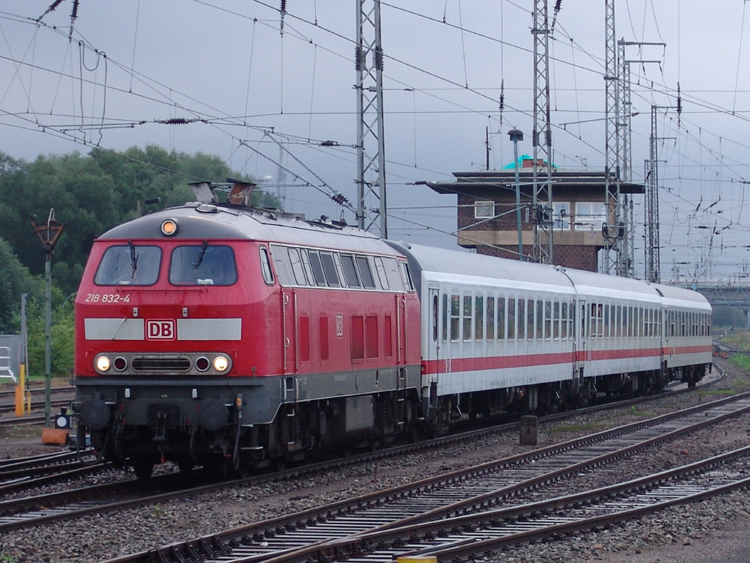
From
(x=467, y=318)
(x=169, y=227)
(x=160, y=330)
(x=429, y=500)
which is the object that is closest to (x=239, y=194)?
(x=169, y=227)

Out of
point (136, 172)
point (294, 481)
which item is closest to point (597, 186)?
point (136, 172)

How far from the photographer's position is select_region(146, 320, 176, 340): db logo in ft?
45.7

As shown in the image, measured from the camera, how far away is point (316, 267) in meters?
15.8

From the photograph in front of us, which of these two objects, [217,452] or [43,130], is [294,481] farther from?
[43,130]

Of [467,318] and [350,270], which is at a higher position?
[350,270]

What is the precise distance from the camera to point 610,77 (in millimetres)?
48750

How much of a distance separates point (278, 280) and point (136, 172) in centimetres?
5734

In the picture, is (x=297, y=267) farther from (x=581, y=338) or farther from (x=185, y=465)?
(x=581, y=338)

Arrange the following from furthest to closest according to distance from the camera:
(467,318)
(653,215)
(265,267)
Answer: (653,215) < (467,318) < (265,267)

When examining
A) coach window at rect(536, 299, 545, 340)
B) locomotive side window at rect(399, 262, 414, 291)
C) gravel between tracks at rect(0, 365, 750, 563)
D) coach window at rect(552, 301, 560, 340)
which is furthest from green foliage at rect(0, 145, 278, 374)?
gravel between tracks at rect(0, 365, 750, 563)

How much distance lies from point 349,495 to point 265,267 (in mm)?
3003

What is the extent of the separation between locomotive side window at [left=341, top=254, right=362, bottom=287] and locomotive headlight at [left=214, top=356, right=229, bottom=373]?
11.1 ft

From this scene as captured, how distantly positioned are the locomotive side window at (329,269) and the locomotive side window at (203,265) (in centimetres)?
222

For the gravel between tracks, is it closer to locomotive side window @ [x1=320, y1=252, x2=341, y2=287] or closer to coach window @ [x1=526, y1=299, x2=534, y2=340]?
locomotive side window @ [x1=320, y1=252, x2=341, y2=287]
